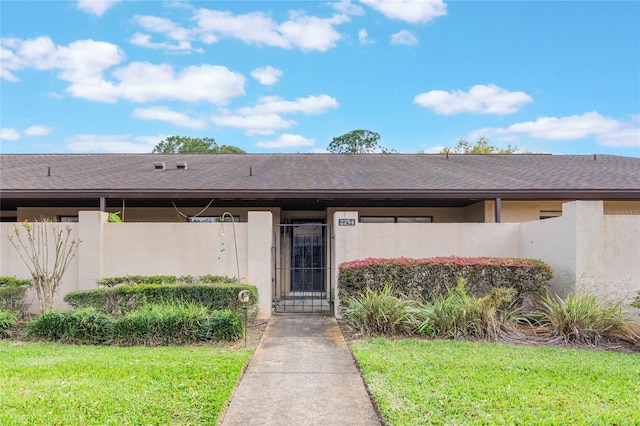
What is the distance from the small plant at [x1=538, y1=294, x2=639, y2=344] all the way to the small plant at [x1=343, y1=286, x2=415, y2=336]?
2488mm

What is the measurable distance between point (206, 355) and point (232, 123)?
2478 cm

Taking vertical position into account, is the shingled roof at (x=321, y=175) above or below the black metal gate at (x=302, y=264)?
above

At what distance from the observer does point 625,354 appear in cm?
621

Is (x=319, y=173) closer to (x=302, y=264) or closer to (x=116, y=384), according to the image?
(x=302, y=264)

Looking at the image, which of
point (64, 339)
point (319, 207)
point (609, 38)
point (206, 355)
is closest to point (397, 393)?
point (206, 355)

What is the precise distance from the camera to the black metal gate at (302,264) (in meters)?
11.2

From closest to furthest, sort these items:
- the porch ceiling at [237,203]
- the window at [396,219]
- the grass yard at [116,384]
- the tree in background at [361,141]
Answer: the grass yard at [116,384]
the porch ceiling at [237,203]
the window at [396,219]
the tree in background at [361,141]

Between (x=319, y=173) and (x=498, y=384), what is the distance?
8.54 m

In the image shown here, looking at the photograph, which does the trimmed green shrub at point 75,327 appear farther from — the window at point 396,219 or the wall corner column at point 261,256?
the window at point 396,219

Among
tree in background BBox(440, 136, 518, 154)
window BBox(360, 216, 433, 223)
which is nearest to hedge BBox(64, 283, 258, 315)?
window BBox(360, 216, 433, 223)

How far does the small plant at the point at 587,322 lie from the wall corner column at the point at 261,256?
5.54 meters

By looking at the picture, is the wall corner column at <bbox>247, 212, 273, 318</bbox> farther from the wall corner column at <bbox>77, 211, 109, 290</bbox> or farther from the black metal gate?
the wall corner column at <bbox>77, 211, 109, 290</bbox>

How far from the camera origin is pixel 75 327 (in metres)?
6.69


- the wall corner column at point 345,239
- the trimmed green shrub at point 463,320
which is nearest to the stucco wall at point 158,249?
the wall corner column at point 345,239
